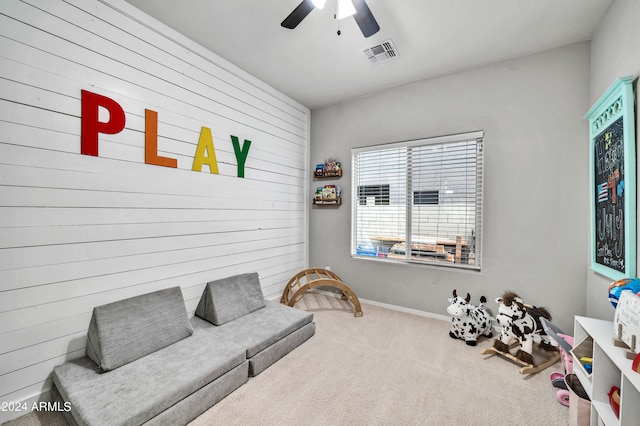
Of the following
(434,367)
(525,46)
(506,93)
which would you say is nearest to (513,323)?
(434,367)

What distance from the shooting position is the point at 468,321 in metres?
2.63

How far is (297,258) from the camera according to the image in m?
4.09

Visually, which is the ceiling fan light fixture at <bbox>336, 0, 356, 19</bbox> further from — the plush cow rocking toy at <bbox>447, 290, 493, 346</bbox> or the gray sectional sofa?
the plush cow rocking toy at <bbox>447, 290, 493, 346</bbox>

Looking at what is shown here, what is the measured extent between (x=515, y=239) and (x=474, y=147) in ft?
3.63

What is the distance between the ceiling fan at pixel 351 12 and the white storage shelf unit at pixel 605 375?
2266 mm

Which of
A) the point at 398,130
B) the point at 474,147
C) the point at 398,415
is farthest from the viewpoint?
the point at 398,130

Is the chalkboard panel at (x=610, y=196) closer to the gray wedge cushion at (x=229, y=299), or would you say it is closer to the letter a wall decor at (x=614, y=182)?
the letter a wall decor at (x=614, y=182)

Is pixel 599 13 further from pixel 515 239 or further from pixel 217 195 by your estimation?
pixel 217 195

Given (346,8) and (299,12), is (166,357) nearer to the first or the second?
(299,12)

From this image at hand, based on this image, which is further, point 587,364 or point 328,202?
point 328,202

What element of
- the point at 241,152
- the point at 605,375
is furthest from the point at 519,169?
the point at 241,152

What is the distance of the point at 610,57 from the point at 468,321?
8.30 feet

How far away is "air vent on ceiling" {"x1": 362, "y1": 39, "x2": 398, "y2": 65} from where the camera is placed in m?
2.59

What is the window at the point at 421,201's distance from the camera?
3.04 meters
